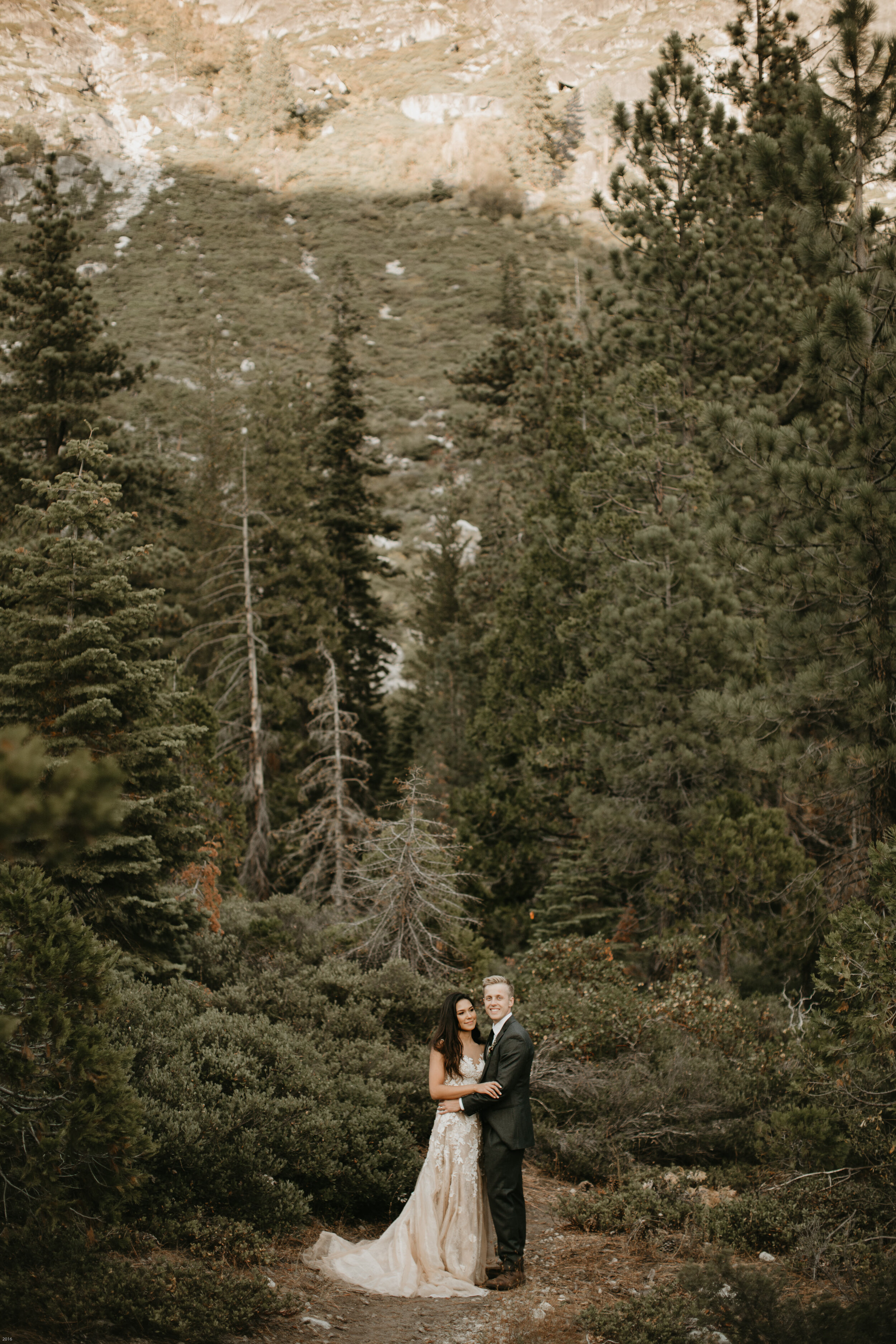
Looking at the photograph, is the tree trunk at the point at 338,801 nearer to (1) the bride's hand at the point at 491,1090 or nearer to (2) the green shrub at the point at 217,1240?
(2) the green shrub at the point at 217,1240

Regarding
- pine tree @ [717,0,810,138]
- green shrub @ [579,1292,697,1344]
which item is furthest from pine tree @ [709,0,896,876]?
pine tree @ [717,0,810,138]

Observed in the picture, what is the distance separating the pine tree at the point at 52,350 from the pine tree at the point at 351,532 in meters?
8.43

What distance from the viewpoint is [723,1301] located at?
14.2 feet

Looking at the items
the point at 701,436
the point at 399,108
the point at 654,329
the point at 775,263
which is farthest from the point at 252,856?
the point at 399,108

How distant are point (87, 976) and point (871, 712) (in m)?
7.12

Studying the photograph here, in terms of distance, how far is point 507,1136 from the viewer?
5.69 m

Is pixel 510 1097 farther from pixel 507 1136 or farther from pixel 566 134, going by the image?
pixel 566 134

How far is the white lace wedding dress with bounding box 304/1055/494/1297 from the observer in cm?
575

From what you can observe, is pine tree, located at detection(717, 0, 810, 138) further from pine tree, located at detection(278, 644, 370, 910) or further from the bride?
the bride

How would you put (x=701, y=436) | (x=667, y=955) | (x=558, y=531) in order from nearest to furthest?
(x=667, y=955) < (x=701, y=436) < (x=558, y=531)

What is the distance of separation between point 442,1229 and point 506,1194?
1.53 feet

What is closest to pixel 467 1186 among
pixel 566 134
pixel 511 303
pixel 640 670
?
pixel 640 670

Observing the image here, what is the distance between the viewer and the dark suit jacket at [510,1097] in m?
5.71

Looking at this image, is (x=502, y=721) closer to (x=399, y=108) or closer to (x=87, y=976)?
(x=87, y=976)
